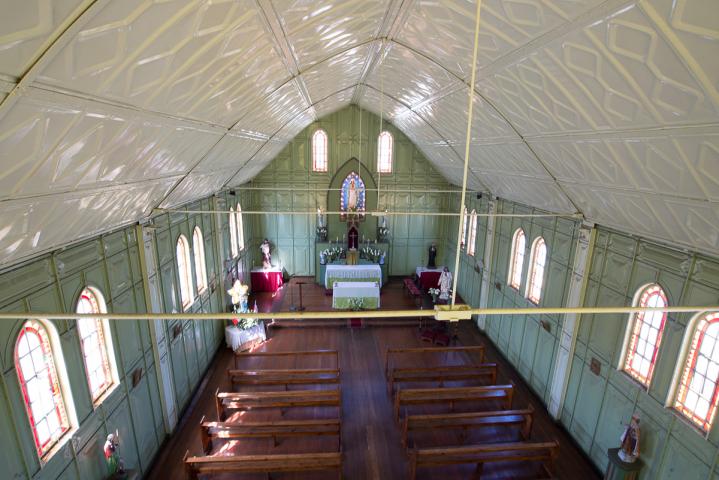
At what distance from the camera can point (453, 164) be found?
574 inches

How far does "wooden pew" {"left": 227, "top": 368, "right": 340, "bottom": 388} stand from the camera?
9930mm

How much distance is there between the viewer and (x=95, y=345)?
6.85 meters

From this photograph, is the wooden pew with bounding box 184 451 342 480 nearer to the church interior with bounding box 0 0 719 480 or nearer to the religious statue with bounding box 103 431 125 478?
the church interior with bounding box 0 0 719 480

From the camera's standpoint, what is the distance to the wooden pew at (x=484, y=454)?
7484mm

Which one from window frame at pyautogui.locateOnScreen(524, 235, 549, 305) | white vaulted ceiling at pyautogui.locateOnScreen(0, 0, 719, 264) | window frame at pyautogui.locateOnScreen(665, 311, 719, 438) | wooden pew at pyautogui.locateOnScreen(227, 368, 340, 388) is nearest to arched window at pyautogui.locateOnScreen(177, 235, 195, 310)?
white vaulted ceiling at pyautogui.locateOnScreen(0, 0, 719, 264)

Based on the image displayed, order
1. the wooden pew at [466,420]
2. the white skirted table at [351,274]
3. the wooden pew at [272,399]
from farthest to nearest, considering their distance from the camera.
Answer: the white skirted table at [351,274]
the wooden pew at [272,399]
the wooden pew at [466,420]

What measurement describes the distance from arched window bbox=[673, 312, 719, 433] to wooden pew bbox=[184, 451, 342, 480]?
6032 mm

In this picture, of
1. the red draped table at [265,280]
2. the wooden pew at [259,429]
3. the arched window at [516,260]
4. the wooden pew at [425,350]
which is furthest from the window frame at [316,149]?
the wooden pew at [259,429]

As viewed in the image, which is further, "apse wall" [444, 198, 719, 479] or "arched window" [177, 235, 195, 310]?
"arched window" [177, 235, 195, 310]

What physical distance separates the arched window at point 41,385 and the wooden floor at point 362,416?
3078 mm

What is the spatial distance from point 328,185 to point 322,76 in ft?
32.3

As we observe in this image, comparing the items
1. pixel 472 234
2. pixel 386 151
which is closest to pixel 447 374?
pixel 472 234

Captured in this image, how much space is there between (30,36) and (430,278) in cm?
1708

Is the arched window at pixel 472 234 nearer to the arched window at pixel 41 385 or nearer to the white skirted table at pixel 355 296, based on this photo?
the white skirted table at pixel 355 296
